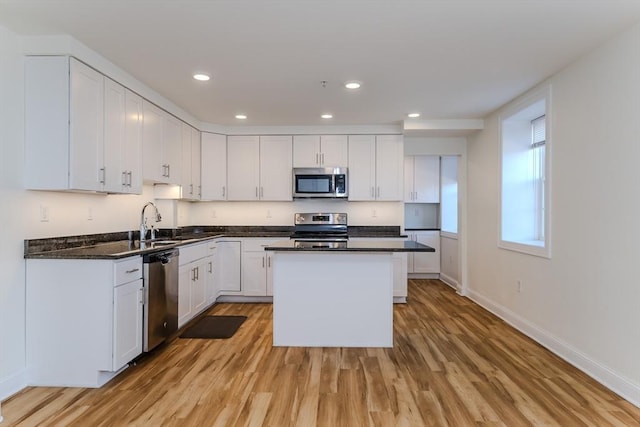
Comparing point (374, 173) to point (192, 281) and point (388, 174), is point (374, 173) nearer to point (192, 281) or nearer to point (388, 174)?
point (388, 174)

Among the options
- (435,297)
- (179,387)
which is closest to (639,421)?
(179,387)

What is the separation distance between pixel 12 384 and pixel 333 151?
4208 mm

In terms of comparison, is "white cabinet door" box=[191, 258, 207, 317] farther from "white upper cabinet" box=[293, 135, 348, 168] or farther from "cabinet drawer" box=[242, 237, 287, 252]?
"white upper cabinet" box=[293, 135, 348, 168]

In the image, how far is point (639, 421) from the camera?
7.29 ft

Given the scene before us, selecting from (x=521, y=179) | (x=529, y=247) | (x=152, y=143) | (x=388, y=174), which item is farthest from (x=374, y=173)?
(x=152, y=143)

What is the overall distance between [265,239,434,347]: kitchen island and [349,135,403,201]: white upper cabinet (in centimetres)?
206

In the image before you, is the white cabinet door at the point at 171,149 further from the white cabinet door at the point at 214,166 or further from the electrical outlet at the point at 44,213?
the electrical outlet at the point at 44,213

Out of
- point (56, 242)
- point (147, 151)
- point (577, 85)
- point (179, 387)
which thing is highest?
point (577, 85)

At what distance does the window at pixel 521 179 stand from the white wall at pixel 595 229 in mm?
480

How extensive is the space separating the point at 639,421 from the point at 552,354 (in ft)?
3.45

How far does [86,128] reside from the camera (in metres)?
2.85

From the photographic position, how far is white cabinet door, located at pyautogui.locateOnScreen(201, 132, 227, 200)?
532cm

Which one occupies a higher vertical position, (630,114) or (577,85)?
(577,85)

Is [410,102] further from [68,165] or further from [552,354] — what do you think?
[68,165]
